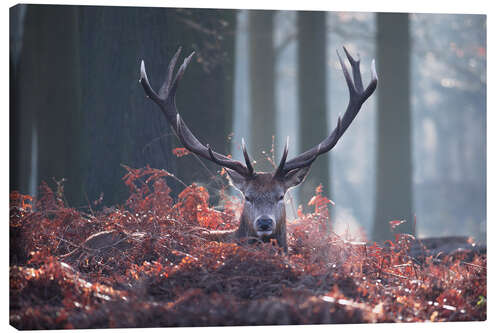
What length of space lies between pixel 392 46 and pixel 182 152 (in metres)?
8.82

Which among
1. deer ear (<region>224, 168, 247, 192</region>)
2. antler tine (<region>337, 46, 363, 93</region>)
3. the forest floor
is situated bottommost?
the forest floor

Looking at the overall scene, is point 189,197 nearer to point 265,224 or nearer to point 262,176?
point 262,176

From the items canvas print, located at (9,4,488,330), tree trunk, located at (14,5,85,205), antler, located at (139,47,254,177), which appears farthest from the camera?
tree trunk, located at (14,5,85,205)

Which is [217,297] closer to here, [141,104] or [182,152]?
[182,152]

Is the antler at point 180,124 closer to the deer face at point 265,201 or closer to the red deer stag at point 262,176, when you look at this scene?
the red deer stag at point 262,176

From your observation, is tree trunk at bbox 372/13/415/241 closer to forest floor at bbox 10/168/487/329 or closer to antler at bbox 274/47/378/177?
forest floor at bbox 10/168/487/329

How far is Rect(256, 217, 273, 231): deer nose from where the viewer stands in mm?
6152

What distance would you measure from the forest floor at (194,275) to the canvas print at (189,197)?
0.02 meters

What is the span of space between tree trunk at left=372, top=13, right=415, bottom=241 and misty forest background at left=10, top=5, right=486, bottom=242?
0.09 feet

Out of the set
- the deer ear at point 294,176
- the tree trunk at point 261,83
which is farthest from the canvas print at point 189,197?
the tree trunk at point 261,83

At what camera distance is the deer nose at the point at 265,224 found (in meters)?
6.15

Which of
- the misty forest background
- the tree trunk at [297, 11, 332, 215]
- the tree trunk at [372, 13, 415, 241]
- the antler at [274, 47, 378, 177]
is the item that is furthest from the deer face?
the tree trunk at [372, 13, 415, 241]

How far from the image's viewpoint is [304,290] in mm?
5156
